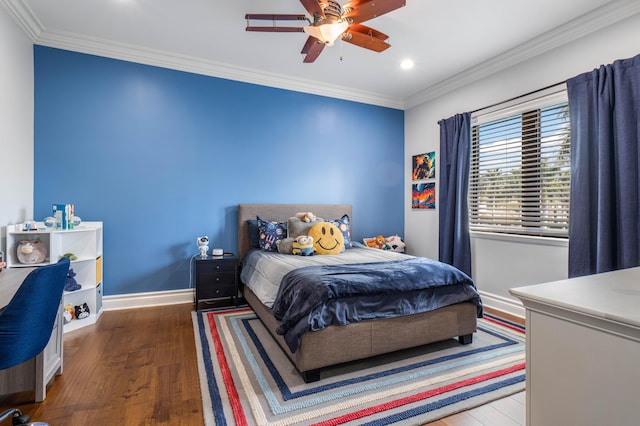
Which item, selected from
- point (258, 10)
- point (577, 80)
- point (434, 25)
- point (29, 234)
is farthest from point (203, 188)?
point (577, 80)

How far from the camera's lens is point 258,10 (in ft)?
8.84

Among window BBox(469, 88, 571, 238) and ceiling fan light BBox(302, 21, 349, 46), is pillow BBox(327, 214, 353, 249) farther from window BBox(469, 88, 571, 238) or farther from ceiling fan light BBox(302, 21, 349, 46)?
ceiling fan light BBox(302, 21, 349, 46)

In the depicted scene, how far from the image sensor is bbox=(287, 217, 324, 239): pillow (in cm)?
358

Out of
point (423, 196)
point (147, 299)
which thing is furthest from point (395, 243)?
point (147, 299)

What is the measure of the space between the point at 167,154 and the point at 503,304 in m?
4.07

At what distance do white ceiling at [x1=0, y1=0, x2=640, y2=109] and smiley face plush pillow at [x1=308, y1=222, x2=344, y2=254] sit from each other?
1697mm

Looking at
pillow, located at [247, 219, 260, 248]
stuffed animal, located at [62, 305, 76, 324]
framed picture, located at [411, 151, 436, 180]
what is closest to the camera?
stuffed animal, located at [62, 305, 76, 324]

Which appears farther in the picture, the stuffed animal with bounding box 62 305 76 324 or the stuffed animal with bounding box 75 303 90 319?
the stuffed animal with bounding box 75 303 90 319

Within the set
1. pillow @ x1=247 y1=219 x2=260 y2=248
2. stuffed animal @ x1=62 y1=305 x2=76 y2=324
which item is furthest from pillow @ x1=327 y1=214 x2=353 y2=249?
stuffed animal @ x1=62 y1=305 x2=76 y2=324

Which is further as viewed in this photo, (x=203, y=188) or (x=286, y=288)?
(x=203, y=188)

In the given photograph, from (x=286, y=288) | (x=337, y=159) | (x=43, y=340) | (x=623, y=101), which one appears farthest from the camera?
(x=337, y=159)

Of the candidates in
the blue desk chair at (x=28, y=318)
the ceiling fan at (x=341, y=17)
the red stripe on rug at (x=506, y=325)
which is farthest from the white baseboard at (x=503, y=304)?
the blue desk chair at (x=28, y=318)

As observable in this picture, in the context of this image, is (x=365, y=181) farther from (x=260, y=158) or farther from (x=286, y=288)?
(x=286, y=288)

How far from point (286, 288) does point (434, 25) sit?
266 centimetres
